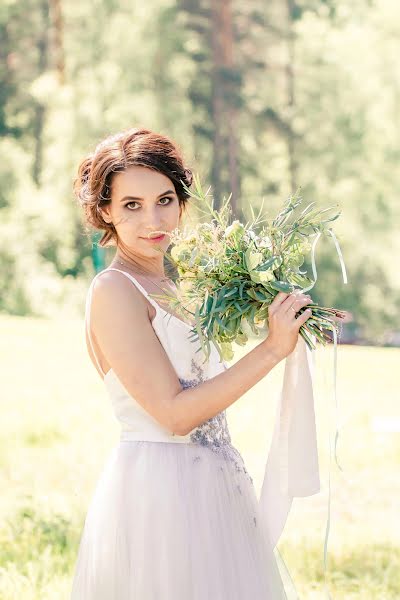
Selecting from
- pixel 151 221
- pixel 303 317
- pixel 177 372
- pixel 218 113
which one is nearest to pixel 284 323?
pixel 303 317

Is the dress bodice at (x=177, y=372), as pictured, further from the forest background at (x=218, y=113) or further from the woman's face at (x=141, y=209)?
the forest background at (x=218, y=113)

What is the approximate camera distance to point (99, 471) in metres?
6.69

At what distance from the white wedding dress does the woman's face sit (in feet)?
0.37

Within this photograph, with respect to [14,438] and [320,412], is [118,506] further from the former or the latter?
[320,412]

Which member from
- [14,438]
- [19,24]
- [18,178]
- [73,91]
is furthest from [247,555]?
[19,24]

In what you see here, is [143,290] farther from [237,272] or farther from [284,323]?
[284,323]

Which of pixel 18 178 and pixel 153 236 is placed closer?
pixel 153 236

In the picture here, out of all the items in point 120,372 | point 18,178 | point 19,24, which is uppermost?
point 19,24

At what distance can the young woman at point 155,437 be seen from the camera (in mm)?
2166

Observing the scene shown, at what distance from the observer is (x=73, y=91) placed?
2275 centimetres

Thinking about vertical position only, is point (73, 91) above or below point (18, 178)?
above

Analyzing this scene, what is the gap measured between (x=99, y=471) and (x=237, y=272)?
4.71m

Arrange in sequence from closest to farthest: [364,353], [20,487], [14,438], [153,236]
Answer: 1. [153,236]
2. [20,487]
3. [14,438]
4. [364,353]

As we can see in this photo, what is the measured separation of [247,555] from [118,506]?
12.2 inches
